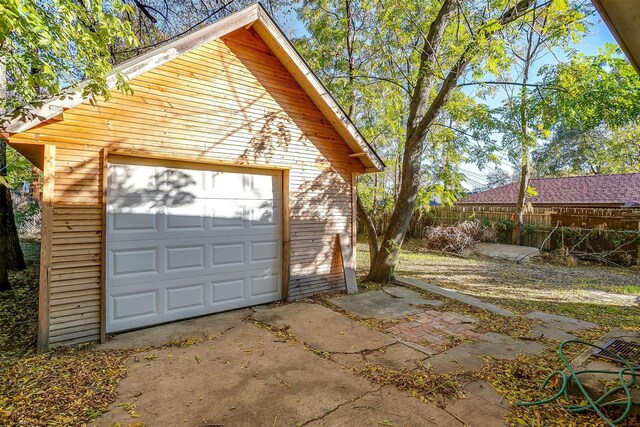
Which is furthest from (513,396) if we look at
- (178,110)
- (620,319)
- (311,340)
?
(178,110)

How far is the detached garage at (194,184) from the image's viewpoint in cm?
358

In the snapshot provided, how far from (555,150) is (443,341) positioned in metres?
27.4

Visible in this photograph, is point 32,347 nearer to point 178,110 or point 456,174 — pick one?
point 178,110

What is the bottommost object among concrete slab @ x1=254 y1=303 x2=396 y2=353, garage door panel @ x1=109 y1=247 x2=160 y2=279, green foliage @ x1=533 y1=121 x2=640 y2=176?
concrete slab @ x1=254 y1=303 x2=396 y2=353

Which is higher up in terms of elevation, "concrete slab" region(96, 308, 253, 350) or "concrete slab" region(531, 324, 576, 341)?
"concrete slab" region(96, 308, 253, 350)

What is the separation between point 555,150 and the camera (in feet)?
80.9

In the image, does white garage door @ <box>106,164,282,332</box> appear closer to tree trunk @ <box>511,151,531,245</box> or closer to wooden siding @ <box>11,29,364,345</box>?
wooden siding @ <box>11,29,364,345</box>

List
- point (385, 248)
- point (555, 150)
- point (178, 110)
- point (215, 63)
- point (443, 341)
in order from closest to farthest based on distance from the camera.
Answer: point (443, 341) < point (178, 110) < point (215, 63) < point (385, 248) < point (555, 150)

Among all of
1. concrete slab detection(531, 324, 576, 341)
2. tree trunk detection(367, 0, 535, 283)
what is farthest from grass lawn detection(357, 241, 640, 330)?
tree trunk detection(367, 0, 535, 283)

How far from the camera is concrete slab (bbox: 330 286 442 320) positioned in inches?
191

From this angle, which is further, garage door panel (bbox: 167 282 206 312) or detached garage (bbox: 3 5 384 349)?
garage door panel (bbox: 167 282 206 312)

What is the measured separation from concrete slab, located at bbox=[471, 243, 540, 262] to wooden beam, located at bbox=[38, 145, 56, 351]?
1202 cm

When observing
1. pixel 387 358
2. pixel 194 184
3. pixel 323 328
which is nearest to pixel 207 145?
pixel 194 184

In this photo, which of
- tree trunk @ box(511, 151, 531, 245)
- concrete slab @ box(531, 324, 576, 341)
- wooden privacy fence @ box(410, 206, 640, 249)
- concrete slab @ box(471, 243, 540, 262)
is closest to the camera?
concrete slab @ box(531, 324, 576, 341)
